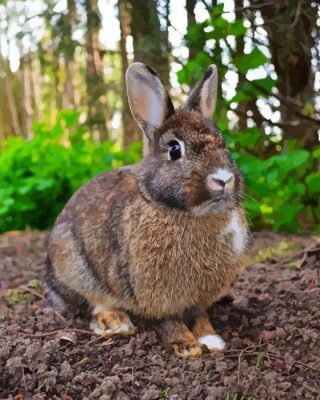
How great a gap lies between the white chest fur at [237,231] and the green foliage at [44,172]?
292cm

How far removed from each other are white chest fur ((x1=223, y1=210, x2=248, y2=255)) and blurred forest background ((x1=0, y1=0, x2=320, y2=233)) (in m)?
0.16

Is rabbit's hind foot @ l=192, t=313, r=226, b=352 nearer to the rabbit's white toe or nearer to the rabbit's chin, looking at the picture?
the rabbit's white toe

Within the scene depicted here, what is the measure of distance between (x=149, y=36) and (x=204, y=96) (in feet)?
3.83

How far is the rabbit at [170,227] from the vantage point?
233 cm

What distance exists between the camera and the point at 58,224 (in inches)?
120

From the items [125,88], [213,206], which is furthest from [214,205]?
[125,88]

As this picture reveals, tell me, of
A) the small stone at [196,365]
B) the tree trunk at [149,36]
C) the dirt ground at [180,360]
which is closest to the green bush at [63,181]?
the tree trunk at [149,36]

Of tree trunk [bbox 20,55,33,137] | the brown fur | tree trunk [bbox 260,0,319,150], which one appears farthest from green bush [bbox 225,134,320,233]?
tree trunk [bbox 20,55,33,137]

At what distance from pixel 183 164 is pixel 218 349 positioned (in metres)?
0.76

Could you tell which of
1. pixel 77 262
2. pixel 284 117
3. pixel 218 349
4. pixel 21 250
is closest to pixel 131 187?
pixel 77 262

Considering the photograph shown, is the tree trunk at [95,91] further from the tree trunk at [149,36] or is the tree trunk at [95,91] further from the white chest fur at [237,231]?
the white chest fur at [237,231]

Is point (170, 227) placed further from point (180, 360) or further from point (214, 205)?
point (180, 360)

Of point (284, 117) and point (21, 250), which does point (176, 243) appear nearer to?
point (284, 117)

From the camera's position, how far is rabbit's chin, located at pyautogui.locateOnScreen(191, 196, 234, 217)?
227 centimetres
